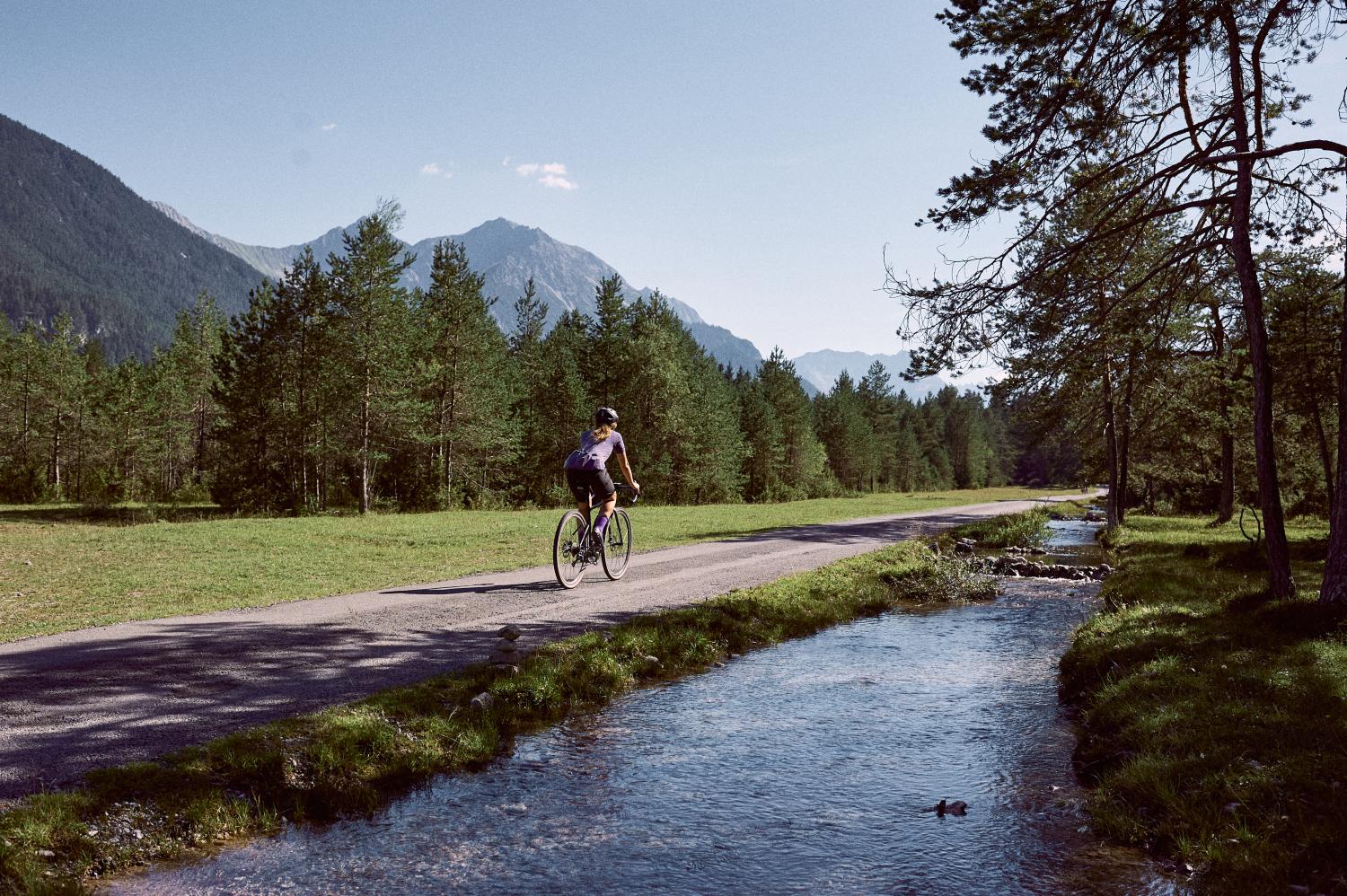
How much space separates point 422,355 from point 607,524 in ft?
106

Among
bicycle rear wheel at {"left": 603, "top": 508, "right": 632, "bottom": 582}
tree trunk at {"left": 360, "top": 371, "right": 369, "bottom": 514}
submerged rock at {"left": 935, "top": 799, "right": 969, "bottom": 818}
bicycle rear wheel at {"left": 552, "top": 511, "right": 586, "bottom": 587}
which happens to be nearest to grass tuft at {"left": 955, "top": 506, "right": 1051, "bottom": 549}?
bicycle rear wheel at {"left": 603, "top": 508, "right": 632, "bottom": 582}

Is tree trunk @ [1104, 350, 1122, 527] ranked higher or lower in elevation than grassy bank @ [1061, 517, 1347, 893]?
higher

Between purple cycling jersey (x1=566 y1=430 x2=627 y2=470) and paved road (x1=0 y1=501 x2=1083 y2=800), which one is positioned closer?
paved road (x1=0 y1=501 x2=1083 y2=800)

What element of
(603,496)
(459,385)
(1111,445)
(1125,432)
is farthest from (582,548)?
(459,385)

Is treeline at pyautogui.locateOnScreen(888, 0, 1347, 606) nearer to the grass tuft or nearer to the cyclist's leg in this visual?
the cyclist's leg

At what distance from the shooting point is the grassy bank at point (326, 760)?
4461 mm

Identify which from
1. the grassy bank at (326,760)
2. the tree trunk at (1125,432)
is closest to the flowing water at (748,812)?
the grassy bank at (326,760)

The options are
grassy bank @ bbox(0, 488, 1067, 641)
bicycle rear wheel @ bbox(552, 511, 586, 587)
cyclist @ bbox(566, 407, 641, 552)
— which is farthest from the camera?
bicycle rear wheel @ bbox(552, 511, 586, 587)

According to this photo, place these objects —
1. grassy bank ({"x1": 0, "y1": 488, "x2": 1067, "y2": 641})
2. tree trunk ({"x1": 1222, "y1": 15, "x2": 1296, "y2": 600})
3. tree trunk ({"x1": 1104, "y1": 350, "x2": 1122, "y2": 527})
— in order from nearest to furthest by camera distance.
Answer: tree trunk ({"x1": 1222, "y1": 15, "x2": 1296, "y2": 600}) < grassy bank ({"x1": 0, "y1": 488, "x2": 1067, "y2": 641}) < tree trunk ({"x1": 1104, "y1": 350, "x2": 1122, "y2": 527})

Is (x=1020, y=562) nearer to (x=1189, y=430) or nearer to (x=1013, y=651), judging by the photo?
(x=1013, y=651)

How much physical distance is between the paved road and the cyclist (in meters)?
1.56

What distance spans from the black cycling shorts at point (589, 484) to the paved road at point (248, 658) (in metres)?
1.59

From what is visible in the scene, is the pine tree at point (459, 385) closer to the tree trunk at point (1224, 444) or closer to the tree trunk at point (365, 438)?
the tree trunk at point (365, 438)

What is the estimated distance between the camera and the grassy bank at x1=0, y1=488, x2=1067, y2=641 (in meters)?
10.9
